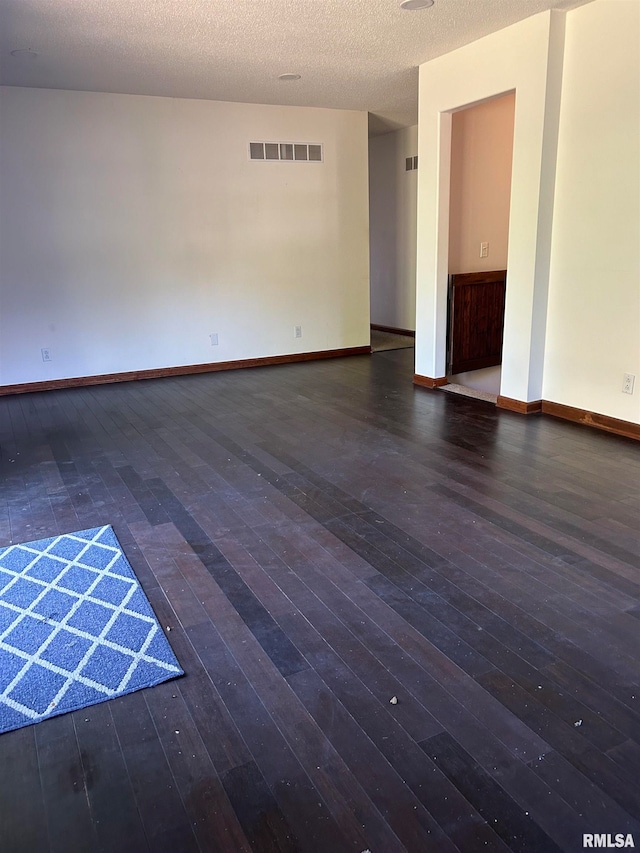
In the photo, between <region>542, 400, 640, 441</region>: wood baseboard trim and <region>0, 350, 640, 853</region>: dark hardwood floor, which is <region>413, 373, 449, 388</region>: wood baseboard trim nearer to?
<region>542, 400, 640, 441</region>: wood baseboard trim

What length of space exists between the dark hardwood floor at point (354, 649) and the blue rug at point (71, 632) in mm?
66

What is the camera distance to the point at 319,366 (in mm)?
6844

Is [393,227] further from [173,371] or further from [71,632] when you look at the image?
Result: [71,632]

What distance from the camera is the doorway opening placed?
5.76 meters

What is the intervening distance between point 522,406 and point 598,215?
1.45 m

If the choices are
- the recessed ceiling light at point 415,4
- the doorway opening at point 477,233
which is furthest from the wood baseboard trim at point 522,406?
the recessed ceiling light at point 415,4

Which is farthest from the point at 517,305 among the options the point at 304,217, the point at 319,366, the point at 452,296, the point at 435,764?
the point at 435,764

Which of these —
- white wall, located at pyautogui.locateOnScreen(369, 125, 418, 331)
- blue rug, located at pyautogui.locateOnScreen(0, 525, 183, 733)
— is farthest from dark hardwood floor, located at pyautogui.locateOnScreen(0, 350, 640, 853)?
white wall, located at pyautogui.locateOnScreen(369, 125, 418, 331)

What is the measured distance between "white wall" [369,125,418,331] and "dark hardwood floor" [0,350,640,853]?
486 centimetres

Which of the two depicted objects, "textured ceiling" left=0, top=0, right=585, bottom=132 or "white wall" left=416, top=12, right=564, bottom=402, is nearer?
"textured ceiling" left=0, top=0, right=585, bottom=132

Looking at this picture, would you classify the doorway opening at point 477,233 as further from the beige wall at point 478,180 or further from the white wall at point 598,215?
the white wall at point 598,215

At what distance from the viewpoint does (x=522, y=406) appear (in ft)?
15.5

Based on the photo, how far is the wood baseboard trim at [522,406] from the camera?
4.70m

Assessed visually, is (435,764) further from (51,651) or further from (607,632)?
(51,651)
